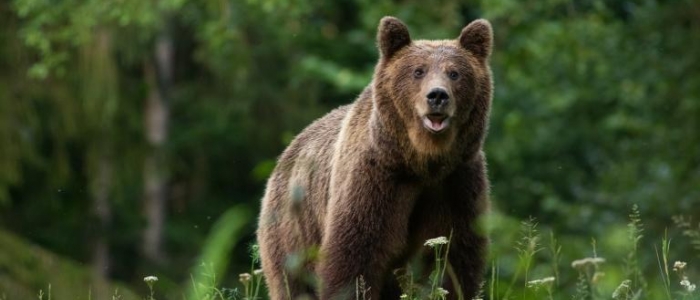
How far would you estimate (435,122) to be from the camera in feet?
21.1

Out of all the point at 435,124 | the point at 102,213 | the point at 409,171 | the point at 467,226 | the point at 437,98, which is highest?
the point at 437,98

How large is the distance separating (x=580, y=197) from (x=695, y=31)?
363cm

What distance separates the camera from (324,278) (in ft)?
21.3

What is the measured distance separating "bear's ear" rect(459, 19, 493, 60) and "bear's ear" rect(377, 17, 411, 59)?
0.26 metres

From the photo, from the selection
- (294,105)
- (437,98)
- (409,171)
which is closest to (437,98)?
(437,98)

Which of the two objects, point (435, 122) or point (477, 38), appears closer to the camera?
point (435, 122)

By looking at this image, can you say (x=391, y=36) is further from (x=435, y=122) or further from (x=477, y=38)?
(x=435, y=122)

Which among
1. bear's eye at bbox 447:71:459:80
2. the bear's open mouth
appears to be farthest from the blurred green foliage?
the bear's open mouth

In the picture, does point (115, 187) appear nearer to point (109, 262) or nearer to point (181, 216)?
point (109, 262)

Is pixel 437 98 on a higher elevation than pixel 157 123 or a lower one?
higher

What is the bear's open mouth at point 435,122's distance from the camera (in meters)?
6.41

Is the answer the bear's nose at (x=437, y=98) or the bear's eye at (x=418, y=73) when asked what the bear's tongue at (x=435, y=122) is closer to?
the bear's nose at (x=437, y=98)

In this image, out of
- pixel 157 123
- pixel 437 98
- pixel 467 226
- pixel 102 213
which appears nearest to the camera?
pixel 437 98

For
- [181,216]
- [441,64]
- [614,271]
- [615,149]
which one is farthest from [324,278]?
[181,216]
